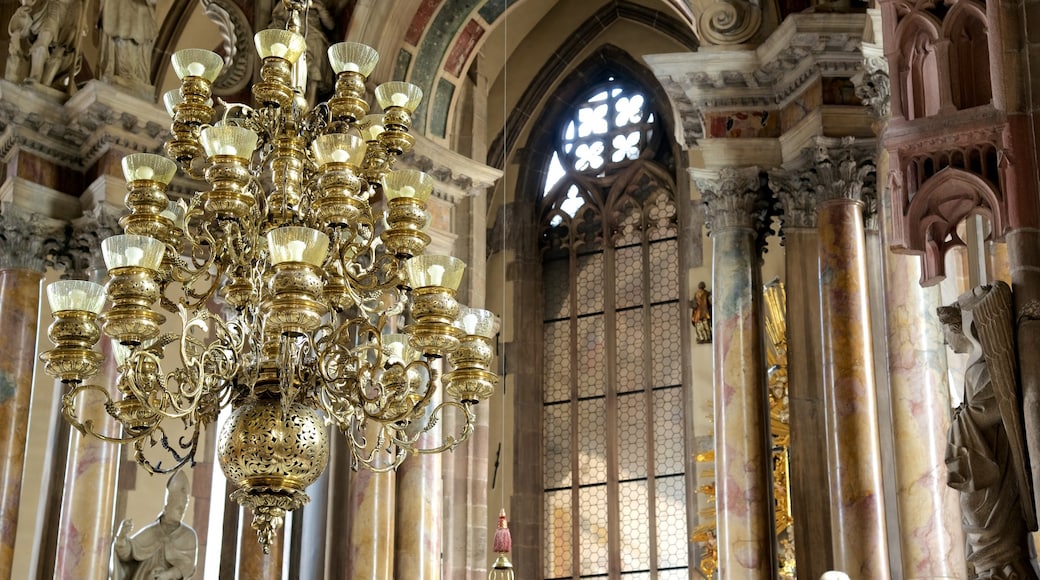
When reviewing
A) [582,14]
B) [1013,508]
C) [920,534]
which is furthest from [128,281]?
[582,14]

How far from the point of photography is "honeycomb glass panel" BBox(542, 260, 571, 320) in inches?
622

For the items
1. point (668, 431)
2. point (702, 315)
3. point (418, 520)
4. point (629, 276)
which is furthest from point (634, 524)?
point (418, 520)

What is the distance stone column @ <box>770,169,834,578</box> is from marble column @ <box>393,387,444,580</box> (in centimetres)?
331

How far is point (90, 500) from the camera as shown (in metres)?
10.9

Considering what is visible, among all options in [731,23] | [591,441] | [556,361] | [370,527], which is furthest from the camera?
[556,361]

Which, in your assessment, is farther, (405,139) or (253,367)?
(405,139)

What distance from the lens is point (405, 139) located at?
7535 mm

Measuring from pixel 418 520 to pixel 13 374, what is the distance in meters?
3.53

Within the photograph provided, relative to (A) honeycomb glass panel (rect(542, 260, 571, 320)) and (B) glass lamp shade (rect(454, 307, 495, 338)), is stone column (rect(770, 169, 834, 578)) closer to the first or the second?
(B) glass lamp shade (rect(454, 307, 495, 338))

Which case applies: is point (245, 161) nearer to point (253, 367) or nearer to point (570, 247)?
point (253, 367)

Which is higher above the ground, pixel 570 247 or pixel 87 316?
pixel 570 247

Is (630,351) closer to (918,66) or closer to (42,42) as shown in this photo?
(42,42)

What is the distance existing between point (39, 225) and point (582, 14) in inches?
282

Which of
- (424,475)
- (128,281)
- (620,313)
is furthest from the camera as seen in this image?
(620,313)
